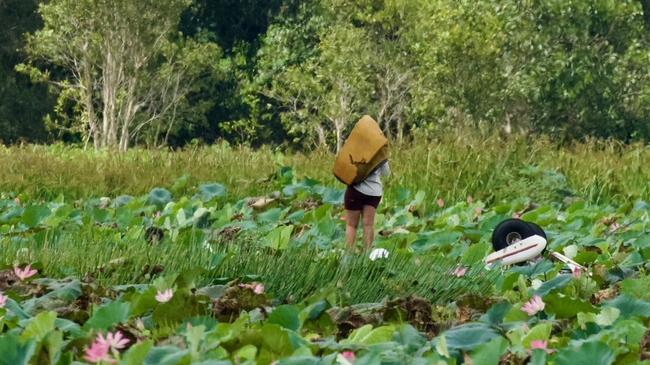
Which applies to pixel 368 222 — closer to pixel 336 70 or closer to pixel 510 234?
pixel 510 234

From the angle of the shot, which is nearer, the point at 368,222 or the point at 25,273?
the point at 25,273

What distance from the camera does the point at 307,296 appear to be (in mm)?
6121

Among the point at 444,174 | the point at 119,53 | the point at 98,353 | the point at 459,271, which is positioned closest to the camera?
the point at 98,353

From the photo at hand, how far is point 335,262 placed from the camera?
250 inches

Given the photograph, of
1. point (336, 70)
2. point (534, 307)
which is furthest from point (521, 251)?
point (336, 70)

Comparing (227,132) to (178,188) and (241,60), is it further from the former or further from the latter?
(178,188)

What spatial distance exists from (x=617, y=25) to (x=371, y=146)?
28.8 m

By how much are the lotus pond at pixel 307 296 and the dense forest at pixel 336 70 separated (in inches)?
965

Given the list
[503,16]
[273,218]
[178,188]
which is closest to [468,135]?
[178,188]

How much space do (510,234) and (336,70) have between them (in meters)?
31.0

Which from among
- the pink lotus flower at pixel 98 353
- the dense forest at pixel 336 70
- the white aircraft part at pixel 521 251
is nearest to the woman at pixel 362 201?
the white aircraft part at pixel 521 251

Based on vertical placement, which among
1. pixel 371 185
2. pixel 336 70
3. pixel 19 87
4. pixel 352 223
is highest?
pixel 371 185

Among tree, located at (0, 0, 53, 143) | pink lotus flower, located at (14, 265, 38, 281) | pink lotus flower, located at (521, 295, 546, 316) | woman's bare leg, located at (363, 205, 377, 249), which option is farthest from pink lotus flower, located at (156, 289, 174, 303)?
tree, located at (0, 0, 53, 143)

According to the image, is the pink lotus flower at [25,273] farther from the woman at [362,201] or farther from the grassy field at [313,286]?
the woman at [362,201]
